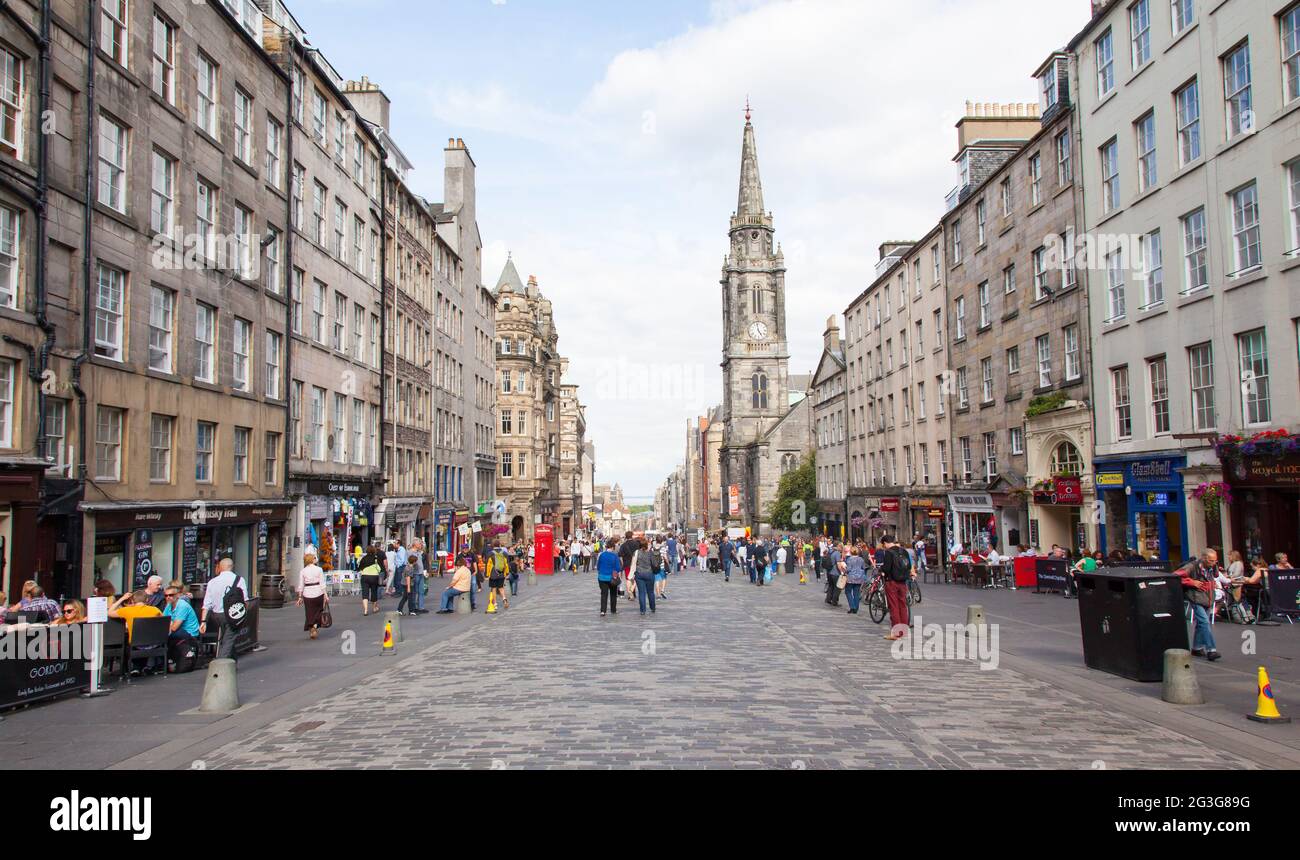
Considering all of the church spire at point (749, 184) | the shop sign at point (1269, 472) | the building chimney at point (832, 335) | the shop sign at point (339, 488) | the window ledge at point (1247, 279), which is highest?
the church spire at point (749, 184)

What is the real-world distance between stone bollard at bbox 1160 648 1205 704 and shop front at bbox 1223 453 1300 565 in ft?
33.0

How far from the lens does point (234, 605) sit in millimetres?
13664

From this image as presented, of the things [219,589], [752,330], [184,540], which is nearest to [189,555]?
[184,540]

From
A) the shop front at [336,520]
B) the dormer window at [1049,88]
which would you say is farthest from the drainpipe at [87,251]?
the dormer window at [1049,88]

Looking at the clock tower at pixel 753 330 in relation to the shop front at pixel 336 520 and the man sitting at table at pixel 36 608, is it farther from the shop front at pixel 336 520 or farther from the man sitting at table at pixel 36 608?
the man sitting at table at pixel 36 608

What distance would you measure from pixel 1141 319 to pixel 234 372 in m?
24.0

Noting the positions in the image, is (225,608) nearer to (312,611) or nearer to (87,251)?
(312,611)

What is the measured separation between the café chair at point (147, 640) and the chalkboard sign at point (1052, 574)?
864 inches

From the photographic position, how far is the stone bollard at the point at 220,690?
1015cm

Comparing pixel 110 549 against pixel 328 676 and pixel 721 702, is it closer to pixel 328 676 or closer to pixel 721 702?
pixel 328 676

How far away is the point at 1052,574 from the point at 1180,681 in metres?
16.3

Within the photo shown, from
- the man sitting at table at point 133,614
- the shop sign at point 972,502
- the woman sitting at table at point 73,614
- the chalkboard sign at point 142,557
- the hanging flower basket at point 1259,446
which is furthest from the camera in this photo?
the shop sign at point 972,502

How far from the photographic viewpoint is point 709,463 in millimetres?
164125
